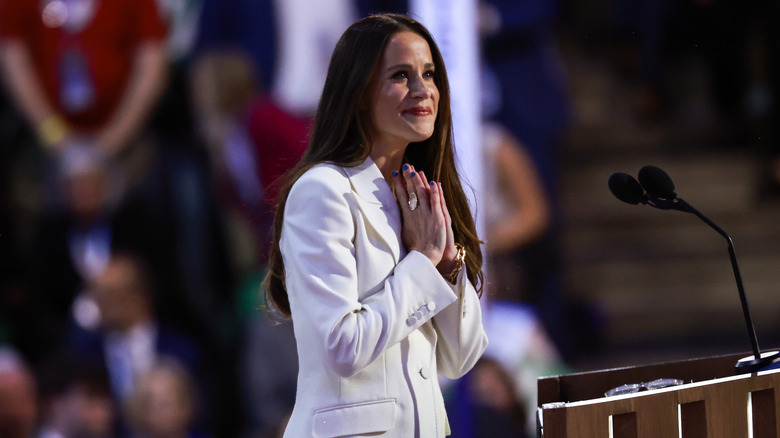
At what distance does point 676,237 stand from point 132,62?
300 cm

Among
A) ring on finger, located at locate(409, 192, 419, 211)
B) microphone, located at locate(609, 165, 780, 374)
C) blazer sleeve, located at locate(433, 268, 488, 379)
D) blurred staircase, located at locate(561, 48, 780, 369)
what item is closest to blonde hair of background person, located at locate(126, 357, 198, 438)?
blurred staircase, located at locate(561, 48, 780, 369)

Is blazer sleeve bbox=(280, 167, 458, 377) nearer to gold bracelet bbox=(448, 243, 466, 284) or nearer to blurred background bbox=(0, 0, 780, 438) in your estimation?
gold bracelet bbox=(448, 243, 466, 284)

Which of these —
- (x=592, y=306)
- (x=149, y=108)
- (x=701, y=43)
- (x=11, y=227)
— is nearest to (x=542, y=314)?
(x=592, y=306)

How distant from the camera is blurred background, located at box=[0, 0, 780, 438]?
4.59 metres

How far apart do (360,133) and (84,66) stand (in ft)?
10.7

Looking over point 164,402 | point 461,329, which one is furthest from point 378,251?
point 164,402

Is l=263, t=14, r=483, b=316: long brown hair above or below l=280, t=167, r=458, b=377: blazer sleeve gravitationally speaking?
above

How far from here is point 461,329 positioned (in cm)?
Answer: 191

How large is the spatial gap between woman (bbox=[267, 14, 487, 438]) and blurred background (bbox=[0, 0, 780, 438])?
258 cm

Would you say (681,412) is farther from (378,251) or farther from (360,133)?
(360,133)

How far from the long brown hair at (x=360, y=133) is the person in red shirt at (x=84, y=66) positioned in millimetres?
2957

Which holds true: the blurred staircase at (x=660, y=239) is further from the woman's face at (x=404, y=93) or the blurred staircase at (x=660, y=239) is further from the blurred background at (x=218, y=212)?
the woman's face at (x=404, y=93)

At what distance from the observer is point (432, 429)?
185 cm

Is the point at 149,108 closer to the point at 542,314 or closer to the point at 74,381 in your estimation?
the point at 74,381
